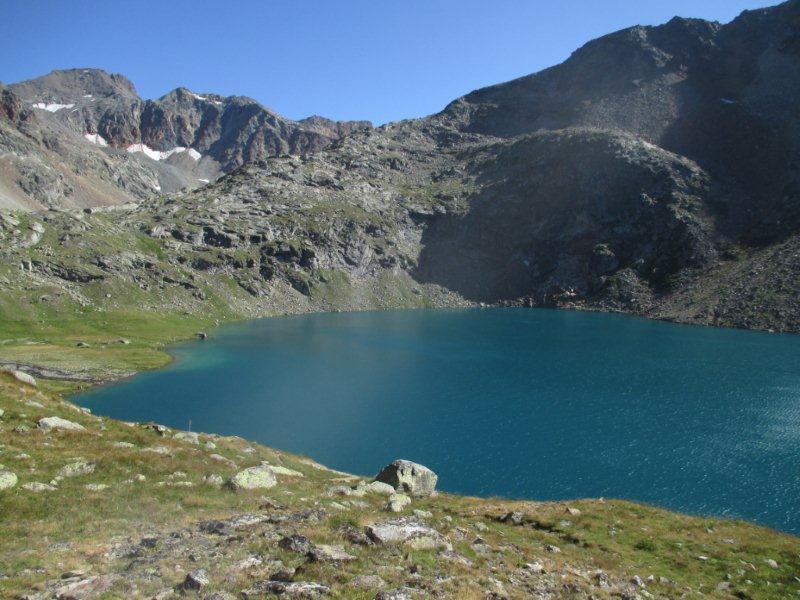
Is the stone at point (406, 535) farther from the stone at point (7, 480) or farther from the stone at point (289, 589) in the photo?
the stone at point (7, 480)

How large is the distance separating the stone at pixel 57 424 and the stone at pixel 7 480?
8.80 meters

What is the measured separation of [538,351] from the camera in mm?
114188

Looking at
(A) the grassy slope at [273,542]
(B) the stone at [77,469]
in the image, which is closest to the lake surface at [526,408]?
(A) the grassy slope at [273,542]

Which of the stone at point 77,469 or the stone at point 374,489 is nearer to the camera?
the stone at point 77,469

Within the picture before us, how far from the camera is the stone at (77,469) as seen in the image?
2489 cm

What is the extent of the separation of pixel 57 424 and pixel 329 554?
2417 centimetres

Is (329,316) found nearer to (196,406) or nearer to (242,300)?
(242,300)

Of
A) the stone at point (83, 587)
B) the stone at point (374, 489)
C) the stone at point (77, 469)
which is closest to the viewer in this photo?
the stone at point (83, 587)

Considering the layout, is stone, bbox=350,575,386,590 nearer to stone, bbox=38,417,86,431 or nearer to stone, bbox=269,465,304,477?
stone, bbox=269,465,304,477

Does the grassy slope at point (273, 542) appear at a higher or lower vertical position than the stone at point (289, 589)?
lower

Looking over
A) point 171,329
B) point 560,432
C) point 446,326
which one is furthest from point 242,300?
point 560,432

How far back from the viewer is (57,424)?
105 ft

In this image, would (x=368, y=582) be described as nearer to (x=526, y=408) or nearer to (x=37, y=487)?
(x=37, y=487)

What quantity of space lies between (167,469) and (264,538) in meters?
11.6
